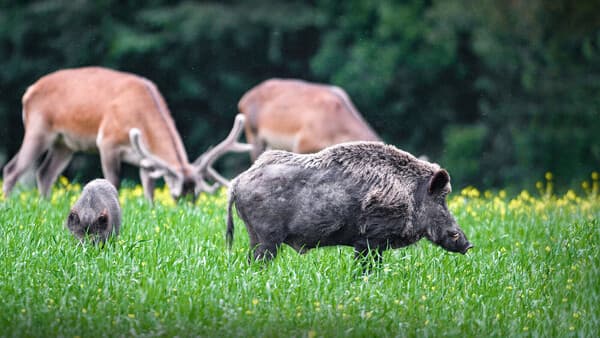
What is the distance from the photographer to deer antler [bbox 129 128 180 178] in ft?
36.6

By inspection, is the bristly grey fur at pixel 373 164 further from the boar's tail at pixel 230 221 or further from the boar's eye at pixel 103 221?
the boar's eye at pixel 103 221

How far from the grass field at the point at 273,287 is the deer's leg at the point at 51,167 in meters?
3.59

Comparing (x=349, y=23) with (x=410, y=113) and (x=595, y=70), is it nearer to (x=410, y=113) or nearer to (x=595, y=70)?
(x=410, y=113)

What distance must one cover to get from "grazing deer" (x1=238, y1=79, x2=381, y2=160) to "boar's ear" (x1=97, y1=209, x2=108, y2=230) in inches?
255

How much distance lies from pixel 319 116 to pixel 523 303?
775 centimetres

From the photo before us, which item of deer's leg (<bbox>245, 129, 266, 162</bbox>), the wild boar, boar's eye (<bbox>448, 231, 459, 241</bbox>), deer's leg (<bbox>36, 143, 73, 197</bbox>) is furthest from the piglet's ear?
deer's leg (<bbox>245, 129, 266, 162</bbox>)

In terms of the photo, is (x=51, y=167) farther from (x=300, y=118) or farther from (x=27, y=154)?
(x=300, y=118)

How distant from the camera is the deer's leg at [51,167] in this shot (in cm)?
1191

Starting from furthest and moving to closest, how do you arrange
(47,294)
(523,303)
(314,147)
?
(314,147), (523,303), (47,294)

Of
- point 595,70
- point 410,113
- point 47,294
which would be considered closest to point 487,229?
point 47,294

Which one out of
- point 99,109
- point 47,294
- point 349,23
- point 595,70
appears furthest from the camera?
point 349,23

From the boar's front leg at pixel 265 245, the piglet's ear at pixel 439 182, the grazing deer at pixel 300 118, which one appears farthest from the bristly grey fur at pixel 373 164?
the grazing deer at pixel 300 118

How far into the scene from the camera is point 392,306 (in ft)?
19.8

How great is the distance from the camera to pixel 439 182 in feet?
22.5
